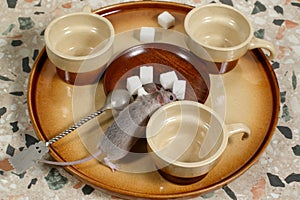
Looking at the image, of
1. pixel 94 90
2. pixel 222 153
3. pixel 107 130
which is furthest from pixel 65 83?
pixel 222 153

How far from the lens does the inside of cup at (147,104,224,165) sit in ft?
3.38

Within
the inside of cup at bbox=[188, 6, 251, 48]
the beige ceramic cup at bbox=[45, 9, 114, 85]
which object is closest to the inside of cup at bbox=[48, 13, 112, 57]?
the beige ceramic cup at bbox=[45, 9, 114, 85]

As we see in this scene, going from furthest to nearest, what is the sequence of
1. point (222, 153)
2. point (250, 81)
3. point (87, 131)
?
point (250, 81), point (87, 131), point (222, 153)

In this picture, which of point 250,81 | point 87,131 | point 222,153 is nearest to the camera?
point 222,153

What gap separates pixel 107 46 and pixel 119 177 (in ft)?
0.93

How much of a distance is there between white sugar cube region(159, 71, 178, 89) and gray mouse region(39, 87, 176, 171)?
7 cm

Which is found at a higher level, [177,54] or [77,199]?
[177,54]

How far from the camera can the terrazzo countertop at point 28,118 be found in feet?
3.58

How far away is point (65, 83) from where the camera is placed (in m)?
1.18

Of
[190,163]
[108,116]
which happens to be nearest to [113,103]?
[108,116]

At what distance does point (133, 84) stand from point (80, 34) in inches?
7.5

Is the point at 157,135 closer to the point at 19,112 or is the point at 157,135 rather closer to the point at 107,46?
the point at 107,46

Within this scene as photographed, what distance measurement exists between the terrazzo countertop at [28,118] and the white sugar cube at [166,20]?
8.3 inches

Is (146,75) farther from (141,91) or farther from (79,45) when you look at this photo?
(79,45)
